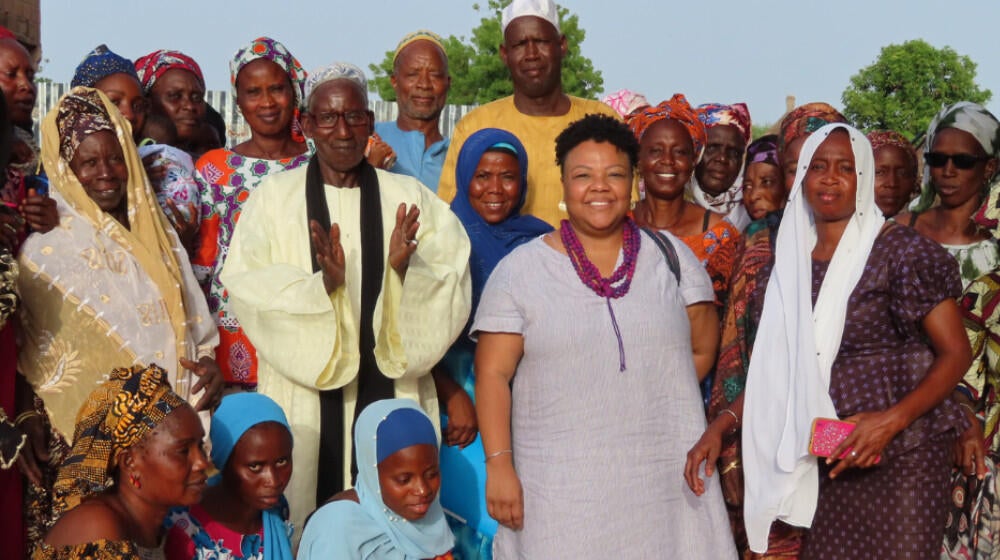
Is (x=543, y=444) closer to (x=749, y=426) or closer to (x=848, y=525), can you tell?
(x=749, y=426)

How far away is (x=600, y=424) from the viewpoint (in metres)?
3.86

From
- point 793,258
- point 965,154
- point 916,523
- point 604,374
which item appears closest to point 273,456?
point 604,374

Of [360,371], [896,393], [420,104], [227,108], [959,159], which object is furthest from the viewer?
[227,108]

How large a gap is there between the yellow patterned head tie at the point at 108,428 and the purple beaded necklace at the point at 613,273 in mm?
1473

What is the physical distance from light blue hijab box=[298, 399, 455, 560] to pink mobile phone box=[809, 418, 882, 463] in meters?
1.40

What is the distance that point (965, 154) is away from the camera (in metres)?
5.11

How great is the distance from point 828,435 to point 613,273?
0.97 metres

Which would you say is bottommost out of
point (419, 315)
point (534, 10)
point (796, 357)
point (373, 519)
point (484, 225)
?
point (373, 519)

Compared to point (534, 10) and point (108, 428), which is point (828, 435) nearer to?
point (108, 428)

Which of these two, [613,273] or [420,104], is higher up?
[420,104]

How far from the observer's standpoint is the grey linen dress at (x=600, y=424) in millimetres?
3855

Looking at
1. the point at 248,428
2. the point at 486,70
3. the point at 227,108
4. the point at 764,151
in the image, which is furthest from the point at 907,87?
the point at 248,428

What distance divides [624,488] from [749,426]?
623mm

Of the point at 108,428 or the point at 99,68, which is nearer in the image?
A: the point at 108,428
